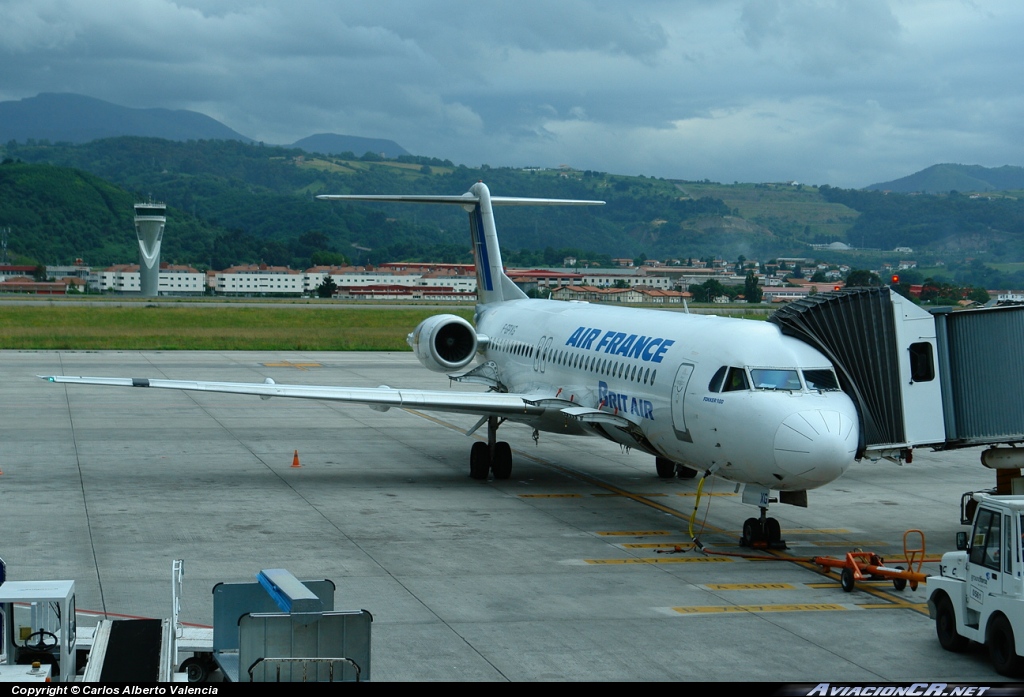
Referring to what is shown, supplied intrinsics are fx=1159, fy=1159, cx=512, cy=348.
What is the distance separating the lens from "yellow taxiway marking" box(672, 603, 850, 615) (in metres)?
15.2

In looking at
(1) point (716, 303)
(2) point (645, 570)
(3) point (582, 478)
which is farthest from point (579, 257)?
(2) point (645, 570)

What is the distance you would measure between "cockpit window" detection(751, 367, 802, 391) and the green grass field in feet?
158

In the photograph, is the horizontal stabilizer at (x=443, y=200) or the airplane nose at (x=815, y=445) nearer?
the airplane nose at (x=815, y=445)

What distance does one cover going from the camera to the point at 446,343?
29.0 meters

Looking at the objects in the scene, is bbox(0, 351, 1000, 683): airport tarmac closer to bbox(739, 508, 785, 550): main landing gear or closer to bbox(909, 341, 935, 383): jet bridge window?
bbox(739, 508, 785, 550): main landing gear

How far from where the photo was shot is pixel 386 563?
17500 mm

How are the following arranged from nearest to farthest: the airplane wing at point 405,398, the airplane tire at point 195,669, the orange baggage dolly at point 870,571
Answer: the airplane tire at point 195,669
the orange baggage dolly at point 870,571
the airplane wing at point 405,398

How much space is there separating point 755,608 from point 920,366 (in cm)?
578

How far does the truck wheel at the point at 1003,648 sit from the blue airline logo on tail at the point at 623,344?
8.70m

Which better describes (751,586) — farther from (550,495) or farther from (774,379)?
(550,495)

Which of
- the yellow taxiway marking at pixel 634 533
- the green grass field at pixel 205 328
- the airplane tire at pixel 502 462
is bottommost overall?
the yellow taxiway marking at pixel 634 533

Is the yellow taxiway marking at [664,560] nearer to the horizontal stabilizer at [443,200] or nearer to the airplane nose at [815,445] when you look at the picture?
the airplane nose at [815,445]

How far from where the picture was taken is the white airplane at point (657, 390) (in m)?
17.2

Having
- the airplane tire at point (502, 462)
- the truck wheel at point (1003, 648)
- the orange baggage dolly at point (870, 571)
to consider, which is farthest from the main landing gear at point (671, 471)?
the truck wheel at point (1003, 648)
